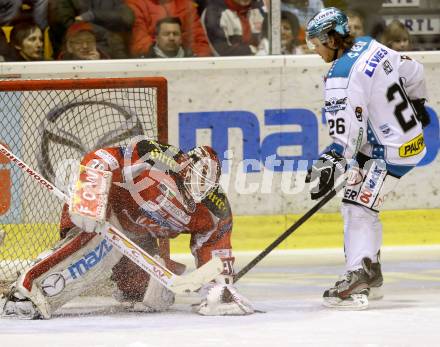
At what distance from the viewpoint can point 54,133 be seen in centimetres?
676

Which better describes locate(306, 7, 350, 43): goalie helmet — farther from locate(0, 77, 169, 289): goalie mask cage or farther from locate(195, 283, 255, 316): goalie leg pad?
locate(195, 283, 255, 316): goalie leg pad

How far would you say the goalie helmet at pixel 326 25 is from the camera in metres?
5.64

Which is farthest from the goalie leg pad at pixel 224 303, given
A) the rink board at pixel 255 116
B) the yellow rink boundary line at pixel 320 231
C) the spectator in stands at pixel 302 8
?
the spectator in stands at pixel 302 8

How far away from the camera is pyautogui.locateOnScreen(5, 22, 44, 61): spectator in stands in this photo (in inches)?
294

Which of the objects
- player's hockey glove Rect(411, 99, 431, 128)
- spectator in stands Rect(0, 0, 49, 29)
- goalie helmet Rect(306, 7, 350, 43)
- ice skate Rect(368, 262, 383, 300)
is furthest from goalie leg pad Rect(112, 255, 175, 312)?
spectator in stands Rect(0, 0, 49, 29)

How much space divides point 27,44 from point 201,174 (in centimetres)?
252

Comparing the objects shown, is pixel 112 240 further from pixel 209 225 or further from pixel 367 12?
pixel 367 12

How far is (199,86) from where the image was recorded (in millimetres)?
7547

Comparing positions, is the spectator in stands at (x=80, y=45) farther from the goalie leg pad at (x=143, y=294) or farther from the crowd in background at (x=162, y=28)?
the goalie leg pad at (x=143, y=294)

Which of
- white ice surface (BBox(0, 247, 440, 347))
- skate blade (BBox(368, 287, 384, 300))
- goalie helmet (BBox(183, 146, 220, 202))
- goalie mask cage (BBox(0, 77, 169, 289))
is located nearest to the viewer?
white ice surface (BBox(0, 247, 440, 347))

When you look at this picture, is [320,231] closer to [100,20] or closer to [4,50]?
[100,20]

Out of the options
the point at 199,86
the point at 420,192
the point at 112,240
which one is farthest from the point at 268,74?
the point at 112,240

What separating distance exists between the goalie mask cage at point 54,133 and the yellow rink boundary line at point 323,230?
50.5 inches

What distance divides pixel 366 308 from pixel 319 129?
7.40ft
